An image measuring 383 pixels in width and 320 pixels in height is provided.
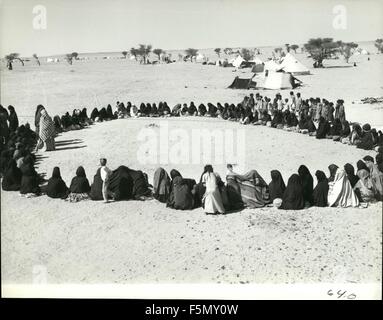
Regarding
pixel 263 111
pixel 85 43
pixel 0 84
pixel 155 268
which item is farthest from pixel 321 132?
pixel 0 84

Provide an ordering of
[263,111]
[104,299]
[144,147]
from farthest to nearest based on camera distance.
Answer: [263,111] → [144,147] → [104,299]

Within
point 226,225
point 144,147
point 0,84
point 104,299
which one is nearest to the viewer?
point 104,299

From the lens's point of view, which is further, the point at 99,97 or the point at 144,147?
the point at 99,97

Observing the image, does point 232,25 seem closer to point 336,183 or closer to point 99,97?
point 336,183

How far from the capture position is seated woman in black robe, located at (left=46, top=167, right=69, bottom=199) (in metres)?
9.34

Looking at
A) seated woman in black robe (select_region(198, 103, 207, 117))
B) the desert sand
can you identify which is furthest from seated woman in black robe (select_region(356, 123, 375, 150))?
seated woman in black robe (select_region(198, 103, 207, 117))

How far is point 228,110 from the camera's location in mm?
16328

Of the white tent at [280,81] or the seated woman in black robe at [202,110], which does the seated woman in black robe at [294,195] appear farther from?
the white tent at [280,81]

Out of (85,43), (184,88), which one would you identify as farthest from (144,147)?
(184,88)

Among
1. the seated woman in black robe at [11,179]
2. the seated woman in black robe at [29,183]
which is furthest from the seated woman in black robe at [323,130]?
the seated woman in black robe at [11,179]

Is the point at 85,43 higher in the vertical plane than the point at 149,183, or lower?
higher

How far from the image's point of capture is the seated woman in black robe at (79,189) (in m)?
9.28
